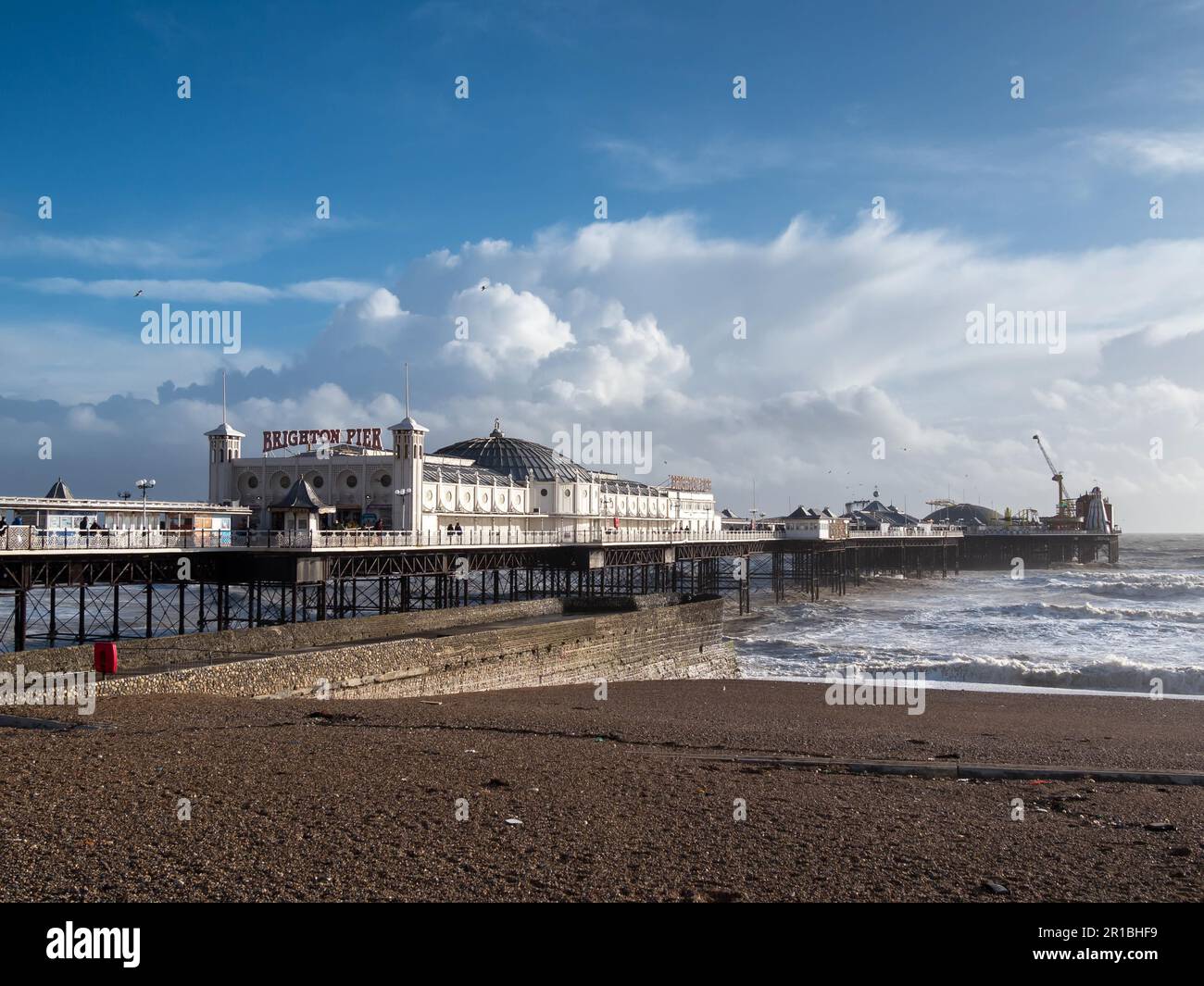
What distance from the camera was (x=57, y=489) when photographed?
36.2 m

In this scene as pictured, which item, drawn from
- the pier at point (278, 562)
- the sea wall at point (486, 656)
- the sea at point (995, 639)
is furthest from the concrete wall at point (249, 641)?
the sea at point (995, 639)

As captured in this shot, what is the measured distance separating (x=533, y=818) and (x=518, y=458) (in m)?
58.7

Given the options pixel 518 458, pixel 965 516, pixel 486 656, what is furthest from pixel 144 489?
pixel 965 516

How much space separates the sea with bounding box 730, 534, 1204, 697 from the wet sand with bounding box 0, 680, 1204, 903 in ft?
59.9

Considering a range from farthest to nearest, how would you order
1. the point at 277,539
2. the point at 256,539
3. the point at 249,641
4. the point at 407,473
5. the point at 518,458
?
the point at 518,458 → the point at 407,473 → the point at 256,539 → the point at 277,539 → the point at 249,641

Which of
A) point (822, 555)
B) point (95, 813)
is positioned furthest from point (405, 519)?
point (822, 555)

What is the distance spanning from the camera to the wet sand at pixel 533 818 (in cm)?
840

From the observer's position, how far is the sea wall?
843 inches

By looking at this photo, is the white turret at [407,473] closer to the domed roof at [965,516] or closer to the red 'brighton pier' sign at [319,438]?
the red 'brighton pier' sign at [319,438]

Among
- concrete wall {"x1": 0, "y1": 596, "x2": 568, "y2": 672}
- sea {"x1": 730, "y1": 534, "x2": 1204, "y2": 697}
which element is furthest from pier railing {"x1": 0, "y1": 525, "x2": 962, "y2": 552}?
sea {"x1": 730, "y1": 534, "x2": 1204, "y2": 697}

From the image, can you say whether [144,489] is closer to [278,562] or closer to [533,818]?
[278,562]

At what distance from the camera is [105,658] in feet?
62.2

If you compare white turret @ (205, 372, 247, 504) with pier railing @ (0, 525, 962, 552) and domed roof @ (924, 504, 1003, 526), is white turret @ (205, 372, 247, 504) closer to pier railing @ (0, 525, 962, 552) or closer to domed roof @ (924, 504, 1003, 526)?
pier railing @ (0, 525, 962, 552)

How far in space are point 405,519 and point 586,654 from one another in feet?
51.5
